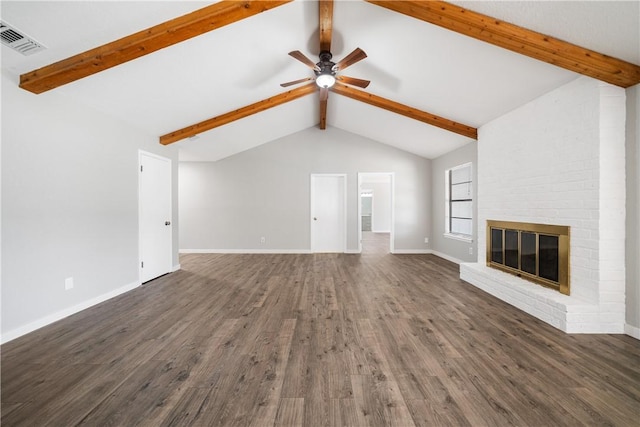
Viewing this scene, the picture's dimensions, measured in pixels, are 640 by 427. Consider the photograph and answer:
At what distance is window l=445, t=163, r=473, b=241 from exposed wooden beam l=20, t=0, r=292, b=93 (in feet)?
14.9

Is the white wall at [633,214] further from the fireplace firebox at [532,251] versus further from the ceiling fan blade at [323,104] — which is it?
the ceiling fan blade at [323,104]

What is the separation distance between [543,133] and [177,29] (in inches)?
157

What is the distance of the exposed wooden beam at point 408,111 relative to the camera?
4266mm

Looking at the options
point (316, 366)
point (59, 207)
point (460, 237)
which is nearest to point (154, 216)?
point (59, 207)

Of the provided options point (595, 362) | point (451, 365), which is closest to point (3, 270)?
point (451, 365)

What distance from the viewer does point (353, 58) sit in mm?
2922

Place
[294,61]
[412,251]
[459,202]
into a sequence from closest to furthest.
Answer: [294,61] < [459,202] < [412,251]

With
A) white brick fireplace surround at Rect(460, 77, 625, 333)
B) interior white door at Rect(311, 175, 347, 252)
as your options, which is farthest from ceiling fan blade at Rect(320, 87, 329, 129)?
white brick fireplace surround at Rect(460, 77, 625, 333)

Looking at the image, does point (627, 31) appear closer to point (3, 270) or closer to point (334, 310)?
point (334, 310)

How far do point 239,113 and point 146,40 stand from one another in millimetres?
2213

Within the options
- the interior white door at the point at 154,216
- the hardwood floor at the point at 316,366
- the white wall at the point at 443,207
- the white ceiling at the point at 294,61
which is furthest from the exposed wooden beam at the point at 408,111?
the interior white door at the point at 154,216

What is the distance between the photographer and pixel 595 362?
1870 mm

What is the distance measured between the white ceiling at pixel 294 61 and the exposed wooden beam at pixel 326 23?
0.11 metres

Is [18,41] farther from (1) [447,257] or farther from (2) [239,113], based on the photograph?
(1) [447,257]
